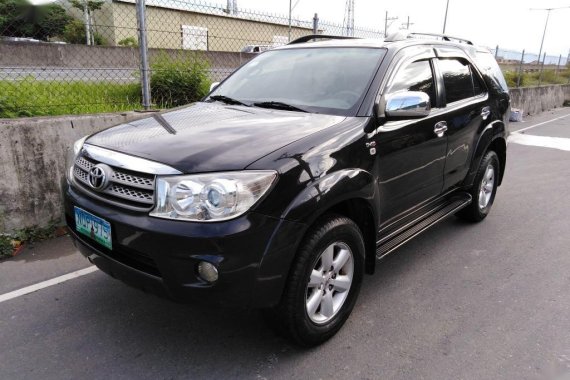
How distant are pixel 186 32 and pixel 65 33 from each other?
Result: 2.38m

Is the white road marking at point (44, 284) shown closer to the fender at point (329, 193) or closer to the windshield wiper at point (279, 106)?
the windshield wiper at point (279, 106)

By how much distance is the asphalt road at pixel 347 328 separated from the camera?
2590 mm

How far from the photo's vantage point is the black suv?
7.36 ft

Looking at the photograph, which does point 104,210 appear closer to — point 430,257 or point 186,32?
point 430,257

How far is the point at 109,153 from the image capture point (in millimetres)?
2596

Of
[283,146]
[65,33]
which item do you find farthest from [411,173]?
[65,33]

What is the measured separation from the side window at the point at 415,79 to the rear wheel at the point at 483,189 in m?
1.35

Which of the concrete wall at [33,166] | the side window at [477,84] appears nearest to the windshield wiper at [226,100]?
the concrete wall at [33,166]

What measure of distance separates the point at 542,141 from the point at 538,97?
7575 mm

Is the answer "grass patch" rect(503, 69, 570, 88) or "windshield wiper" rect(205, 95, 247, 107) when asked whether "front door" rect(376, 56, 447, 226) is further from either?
"grass patch" rect(503, 69, 570, 88)

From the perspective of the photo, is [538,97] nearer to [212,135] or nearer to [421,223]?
[421,223]

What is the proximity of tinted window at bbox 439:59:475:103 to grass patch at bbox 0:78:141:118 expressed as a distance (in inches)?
146

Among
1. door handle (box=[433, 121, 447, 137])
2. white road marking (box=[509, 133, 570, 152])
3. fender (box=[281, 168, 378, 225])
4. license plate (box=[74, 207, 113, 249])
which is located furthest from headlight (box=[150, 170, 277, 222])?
white road marking (box=[509, 133, 570, 152])

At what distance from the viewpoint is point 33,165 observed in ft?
14.0
